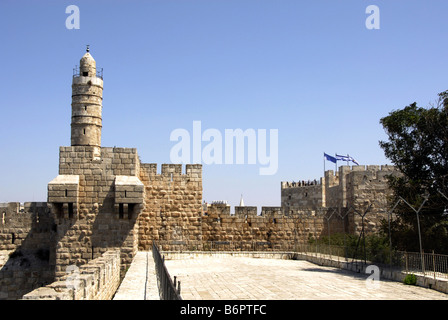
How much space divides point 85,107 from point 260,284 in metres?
10.6

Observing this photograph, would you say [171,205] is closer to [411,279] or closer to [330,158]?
[411,279]

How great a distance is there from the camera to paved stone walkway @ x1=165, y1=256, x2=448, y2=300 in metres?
9.08

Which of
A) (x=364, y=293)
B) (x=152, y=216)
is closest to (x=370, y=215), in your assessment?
(x=152, y=216)

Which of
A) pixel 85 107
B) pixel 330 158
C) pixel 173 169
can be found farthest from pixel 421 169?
pixel 330 158

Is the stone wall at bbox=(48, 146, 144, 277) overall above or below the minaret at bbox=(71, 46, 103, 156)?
below

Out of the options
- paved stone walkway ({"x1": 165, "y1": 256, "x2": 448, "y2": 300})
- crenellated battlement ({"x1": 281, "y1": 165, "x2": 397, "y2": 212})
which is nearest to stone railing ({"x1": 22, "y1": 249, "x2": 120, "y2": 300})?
paved stone walkway ({"x1": 165, "y1": 256, "x2": 448, "y2": 300})

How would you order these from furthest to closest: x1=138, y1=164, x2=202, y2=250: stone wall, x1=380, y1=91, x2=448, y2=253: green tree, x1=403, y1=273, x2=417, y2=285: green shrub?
x1=138, y1=164, x2=202, y2=250: stone wall, x1=380, y1=91, x2=448, y2=253: green tree, x1=403, y1=273, x2=417, y2=285: green shrub

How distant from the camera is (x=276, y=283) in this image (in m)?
10.9

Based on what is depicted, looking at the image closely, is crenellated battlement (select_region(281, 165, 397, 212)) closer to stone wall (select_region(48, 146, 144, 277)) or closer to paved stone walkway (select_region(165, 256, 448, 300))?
paved stone walkway (select_region(165, 256, 448, 300))

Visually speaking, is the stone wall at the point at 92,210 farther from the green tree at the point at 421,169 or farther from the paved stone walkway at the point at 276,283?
the green tree at the point at 421,169

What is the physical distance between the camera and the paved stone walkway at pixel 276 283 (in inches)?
357

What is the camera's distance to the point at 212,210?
719 inches

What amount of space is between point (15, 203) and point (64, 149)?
302 centimetres
